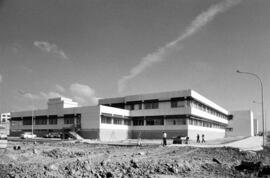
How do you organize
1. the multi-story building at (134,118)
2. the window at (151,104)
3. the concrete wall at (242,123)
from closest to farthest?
the multi-story building at (134,118) < the window at (151,104) < the concrete wall at (242,123)

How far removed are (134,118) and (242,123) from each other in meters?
58.8

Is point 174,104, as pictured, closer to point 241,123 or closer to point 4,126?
point 4,126

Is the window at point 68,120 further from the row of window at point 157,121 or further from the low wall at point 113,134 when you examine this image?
the row of window at point 157,121

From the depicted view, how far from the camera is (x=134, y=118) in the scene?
64688 millimetres

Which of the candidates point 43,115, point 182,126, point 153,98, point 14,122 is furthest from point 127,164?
point 14,122

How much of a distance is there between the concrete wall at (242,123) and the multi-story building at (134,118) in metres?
41.7

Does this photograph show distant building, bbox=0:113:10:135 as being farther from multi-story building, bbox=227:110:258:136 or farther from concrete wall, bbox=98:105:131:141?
multi-story building, bbox=227:110:258:136

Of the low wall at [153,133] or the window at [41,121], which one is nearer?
the low wall at [153,133]

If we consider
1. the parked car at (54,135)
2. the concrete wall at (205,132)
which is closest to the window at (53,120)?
the parked car at (54,135)

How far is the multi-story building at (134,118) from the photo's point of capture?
57688 millimetres

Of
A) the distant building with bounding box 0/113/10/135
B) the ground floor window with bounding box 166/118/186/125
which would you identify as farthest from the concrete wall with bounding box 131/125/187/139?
the distant building with bounding box 0/113/10/135

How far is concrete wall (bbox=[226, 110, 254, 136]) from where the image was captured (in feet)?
355

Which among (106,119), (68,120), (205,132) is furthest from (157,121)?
(68,120)

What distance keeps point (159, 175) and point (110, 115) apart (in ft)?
141
